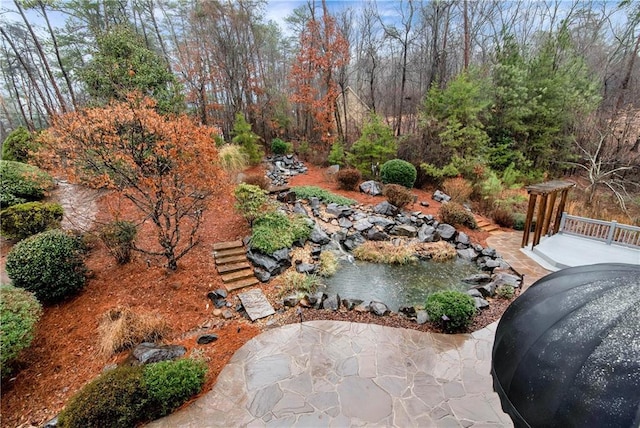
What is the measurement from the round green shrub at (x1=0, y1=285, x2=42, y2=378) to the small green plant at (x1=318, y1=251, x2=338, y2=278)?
167 inches

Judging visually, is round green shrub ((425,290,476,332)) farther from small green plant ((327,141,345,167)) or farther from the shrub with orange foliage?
small green plant ((327,141,345,167))

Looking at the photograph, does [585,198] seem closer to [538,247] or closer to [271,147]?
[538,247]

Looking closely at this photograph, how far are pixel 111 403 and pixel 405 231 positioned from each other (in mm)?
6594

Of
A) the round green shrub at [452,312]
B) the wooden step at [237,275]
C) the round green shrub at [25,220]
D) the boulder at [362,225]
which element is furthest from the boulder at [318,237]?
the round green shrub at [25,220]

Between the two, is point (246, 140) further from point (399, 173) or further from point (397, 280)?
point (397, 280)

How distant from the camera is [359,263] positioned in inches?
252

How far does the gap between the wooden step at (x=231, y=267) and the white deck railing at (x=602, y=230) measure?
7.96m

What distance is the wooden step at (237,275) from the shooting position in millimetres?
5186

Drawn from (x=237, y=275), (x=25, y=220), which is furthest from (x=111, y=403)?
(x=25, y=220)

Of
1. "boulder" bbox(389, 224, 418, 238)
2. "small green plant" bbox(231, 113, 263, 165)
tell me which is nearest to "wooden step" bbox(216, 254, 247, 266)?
"boulder" bbox(389, 224, 418, 238)

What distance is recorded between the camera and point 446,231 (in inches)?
291

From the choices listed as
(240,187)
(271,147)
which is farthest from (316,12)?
(240,187)

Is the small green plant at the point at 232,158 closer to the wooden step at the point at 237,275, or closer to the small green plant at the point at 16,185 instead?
the small green plant at the point at 16,185

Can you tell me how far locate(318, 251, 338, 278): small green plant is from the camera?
19.1ft
